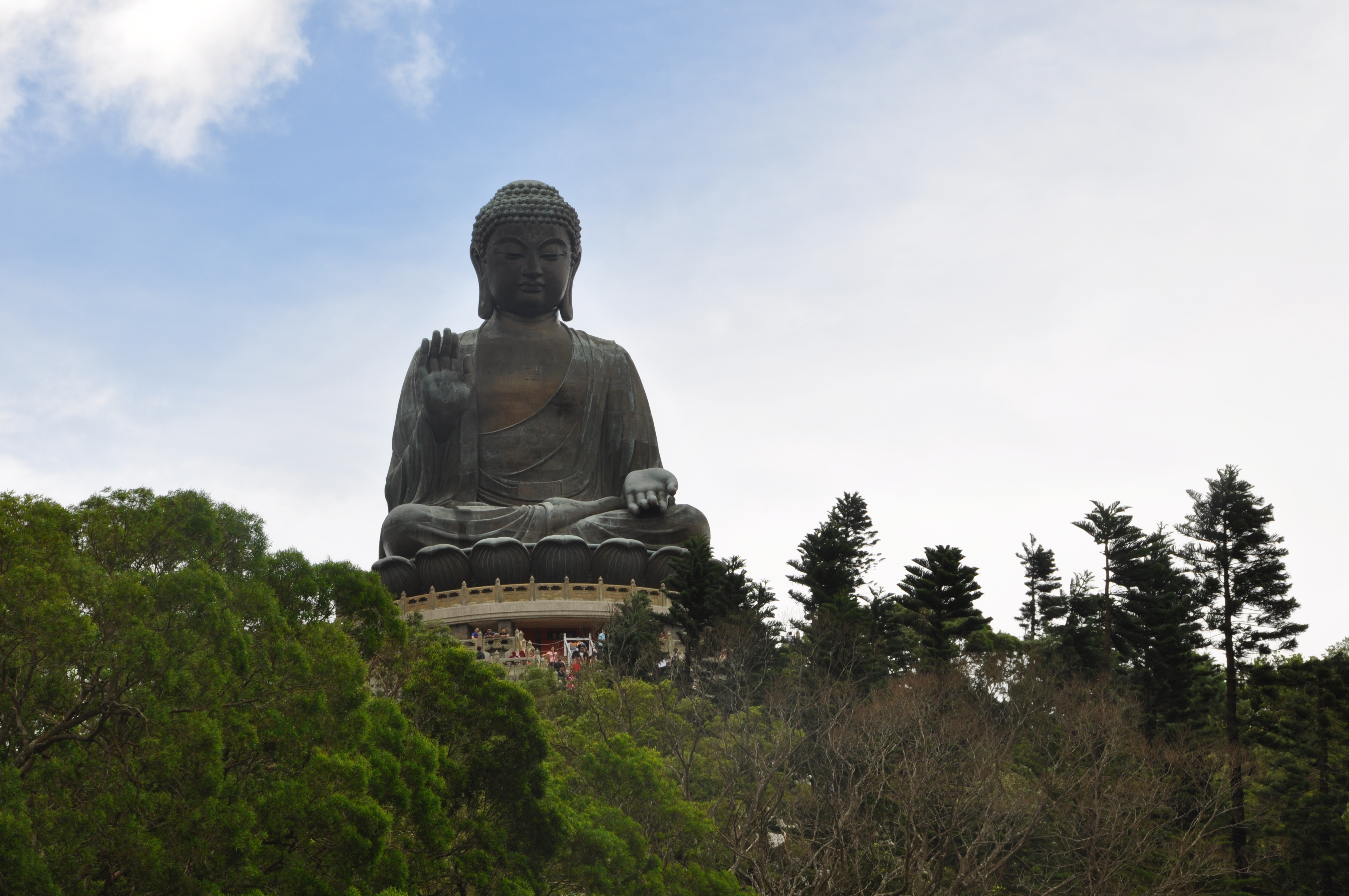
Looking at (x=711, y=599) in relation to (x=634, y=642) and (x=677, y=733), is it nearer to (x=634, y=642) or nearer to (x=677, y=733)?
(x=634, y=642)

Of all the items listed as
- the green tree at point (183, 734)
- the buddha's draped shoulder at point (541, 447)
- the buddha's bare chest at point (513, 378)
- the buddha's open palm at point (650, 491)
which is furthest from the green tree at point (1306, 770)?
the buddha's bare chest at point (513, 378)

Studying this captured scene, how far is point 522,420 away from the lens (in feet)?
91.2

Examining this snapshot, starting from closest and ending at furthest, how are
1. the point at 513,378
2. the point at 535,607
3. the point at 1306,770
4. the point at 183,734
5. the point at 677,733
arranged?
the point at 183,734 → the point at 677,733 → the point at 1306,770 → the point at 535,607 → the point at 513,378

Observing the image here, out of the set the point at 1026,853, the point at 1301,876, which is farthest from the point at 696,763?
the point at 1301,876

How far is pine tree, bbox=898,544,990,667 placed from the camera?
1880cm

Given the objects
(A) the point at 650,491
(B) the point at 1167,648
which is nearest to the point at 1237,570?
(B) the point at 1167,648

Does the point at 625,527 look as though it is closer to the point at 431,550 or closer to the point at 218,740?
the point at 431,550

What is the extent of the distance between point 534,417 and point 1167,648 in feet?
44.6

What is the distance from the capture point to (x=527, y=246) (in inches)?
1096

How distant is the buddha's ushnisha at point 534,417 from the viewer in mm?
26453

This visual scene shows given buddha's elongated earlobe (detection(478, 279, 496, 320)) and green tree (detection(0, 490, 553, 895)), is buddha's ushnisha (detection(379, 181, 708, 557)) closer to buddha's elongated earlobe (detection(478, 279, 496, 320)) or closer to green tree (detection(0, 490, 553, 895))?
buddha's elongated earlobe (detection(478, 279, 496, 320))

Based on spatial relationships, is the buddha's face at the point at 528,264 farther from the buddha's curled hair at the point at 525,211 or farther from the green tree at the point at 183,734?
the green tree at the point at 183,734

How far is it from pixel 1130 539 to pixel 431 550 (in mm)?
11771

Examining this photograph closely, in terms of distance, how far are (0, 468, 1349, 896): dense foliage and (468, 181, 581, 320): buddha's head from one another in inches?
309
